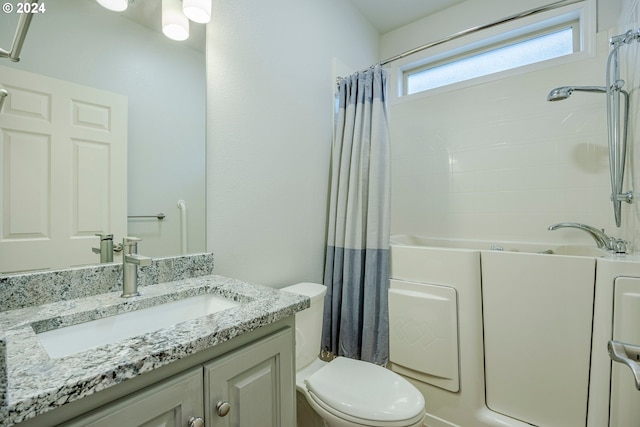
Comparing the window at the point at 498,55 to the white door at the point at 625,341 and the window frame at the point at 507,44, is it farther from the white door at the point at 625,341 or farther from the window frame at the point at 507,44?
the white door at the point at 625,341

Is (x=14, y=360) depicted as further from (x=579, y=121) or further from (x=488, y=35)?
(x=488, y=35)

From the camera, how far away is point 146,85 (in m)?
1.10

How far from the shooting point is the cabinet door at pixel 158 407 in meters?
0.52

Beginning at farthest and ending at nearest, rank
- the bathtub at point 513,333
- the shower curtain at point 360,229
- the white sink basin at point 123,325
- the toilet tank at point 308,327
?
the shower curtain at point 360,229 → the toilet tank at point 308,327 → the bathtub at point 513,333 → the white sink basin at point 123,325

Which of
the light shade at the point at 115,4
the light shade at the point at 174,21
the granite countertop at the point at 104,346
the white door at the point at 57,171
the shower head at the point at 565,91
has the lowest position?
the granite countertop at the point at 104,346

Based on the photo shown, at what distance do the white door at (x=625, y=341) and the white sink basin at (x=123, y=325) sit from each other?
1.51 meters

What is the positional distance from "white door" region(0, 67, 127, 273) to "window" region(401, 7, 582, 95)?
2.30 meters

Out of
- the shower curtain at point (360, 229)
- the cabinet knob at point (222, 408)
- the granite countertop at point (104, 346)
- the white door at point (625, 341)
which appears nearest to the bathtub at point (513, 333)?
the white door at point (625, 341)

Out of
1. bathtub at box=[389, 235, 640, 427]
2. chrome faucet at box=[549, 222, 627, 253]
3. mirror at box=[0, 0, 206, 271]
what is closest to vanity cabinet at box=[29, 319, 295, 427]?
mirror at box=[0, 0, 206, 271]

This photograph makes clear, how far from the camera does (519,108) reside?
2.04 meters

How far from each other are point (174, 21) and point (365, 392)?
1.65 m

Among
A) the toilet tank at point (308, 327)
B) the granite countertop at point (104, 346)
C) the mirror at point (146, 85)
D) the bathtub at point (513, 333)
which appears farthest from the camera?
the toilet tank at point (308, 327)

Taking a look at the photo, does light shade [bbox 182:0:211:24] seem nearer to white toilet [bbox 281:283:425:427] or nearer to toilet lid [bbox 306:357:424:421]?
white toilet [bbox 281:283:425:427]

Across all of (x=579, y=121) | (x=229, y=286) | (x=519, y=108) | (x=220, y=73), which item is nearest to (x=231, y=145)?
(x=220, y=73)
